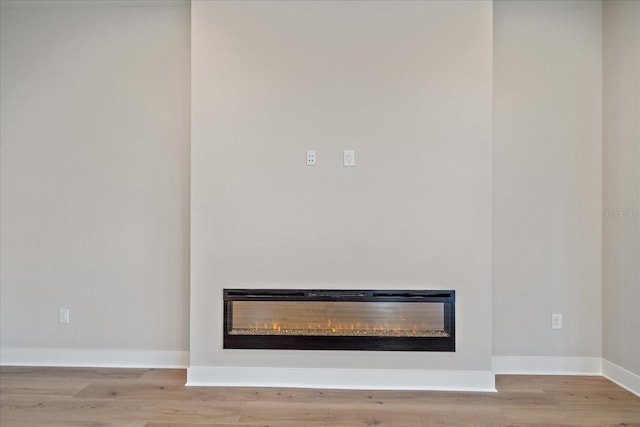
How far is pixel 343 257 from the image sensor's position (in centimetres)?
269

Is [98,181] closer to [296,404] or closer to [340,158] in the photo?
[340,158]

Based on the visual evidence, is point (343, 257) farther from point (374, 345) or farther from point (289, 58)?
point (289, 58)

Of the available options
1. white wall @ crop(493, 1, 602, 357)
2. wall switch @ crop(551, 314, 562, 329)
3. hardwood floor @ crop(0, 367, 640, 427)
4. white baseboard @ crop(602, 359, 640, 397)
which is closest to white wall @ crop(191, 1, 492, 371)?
hardwood floor @ crop(0, 367, 640, 427)

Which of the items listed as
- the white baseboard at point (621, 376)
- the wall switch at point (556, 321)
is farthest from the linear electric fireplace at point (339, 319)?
the white baseboard at point (621, 376)

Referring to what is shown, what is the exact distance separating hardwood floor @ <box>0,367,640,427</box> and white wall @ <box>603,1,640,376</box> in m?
0.38

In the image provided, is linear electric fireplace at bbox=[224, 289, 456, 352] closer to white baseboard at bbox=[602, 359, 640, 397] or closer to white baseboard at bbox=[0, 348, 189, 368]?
white baseboard at bbox=[0, 348, 189, 368]

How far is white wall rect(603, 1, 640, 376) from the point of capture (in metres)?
2.58

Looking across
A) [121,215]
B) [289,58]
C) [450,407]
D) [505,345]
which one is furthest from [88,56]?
[505,345]

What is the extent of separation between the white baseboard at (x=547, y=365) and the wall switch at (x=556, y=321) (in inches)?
9.1

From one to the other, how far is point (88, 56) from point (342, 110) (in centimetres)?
204

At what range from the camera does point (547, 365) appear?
288 centimetres

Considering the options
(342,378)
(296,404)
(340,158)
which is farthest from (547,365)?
(340,158)

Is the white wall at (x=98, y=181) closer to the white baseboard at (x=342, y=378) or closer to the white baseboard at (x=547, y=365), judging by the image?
the white baseboard at (x=342, y=378)

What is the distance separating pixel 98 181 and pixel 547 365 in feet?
11.9
